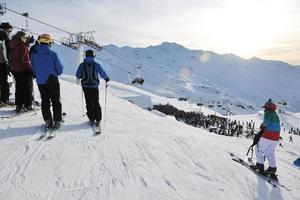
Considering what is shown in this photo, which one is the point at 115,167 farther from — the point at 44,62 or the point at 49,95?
the point at 44,62

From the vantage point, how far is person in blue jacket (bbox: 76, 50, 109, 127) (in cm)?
828

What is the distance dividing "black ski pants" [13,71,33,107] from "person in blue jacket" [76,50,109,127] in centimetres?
148

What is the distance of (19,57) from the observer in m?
8.54

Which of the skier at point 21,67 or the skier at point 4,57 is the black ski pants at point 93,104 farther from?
the skier at point 4,57

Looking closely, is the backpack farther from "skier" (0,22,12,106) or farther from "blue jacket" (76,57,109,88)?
"skier" (0,22,12,106)

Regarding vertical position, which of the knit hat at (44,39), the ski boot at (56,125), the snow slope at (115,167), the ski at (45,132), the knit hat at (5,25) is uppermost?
the knit hat at (5,25)

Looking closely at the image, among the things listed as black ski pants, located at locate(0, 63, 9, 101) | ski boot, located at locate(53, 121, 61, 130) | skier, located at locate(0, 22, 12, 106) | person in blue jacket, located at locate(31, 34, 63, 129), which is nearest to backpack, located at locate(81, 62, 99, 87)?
person in blue jacket, located at locate(31, 34, 63, 129)

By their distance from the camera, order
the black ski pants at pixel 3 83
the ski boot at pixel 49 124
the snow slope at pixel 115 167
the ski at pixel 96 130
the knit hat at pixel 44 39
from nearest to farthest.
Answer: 1. the snow slope at pixel 115 167
2. the knit hat at pixel 44 39
3. the ski boot at pixel 49 124
4. the ski at pixel 96 130
5. the black ski pants at pixel 3 83

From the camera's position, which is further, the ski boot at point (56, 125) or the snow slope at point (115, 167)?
the ski boot at point (56, 125)

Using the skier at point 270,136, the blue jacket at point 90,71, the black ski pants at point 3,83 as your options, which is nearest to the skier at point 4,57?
the black ski pants at point 3,83

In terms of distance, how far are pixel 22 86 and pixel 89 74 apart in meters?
1.96

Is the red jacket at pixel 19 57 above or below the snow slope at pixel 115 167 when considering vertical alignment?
above

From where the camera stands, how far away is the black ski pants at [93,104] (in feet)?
27.5

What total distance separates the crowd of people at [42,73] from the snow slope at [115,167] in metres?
0.45
